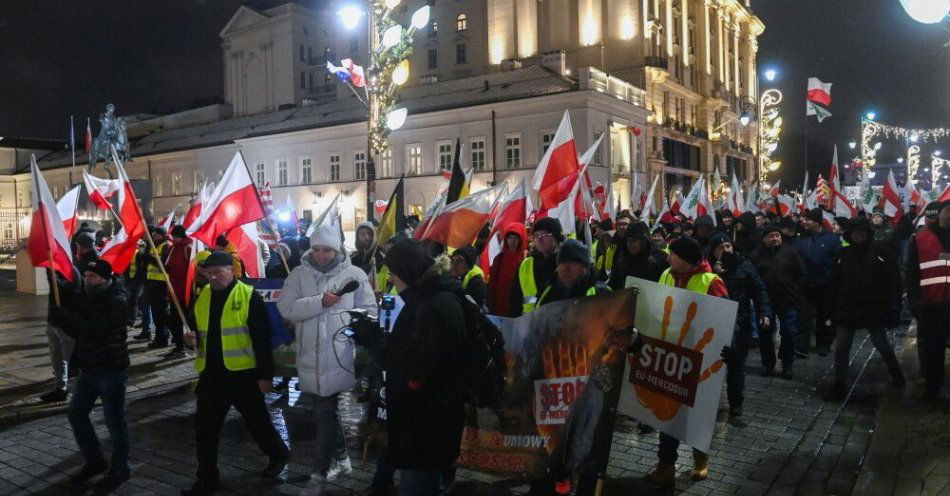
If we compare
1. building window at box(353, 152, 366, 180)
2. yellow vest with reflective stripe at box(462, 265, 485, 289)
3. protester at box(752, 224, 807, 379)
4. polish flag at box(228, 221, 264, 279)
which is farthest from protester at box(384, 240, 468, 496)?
building window at box(353, 152, 366, 180)

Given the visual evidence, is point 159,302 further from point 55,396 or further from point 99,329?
point 99,329

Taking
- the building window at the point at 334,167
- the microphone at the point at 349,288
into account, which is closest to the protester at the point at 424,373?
the microphone at the point at 349,288

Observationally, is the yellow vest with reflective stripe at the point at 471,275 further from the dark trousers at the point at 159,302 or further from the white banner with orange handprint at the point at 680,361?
the dark trousers at the point at 159,302

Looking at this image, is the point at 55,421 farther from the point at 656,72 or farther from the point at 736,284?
the point at 656,72

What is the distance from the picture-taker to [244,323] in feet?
16.9

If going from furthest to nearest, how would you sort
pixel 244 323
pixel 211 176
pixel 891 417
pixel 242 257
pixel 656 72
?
pixel 211 176, pixel 656 72, pixel 242 257, pixel 891 417, pixel 244 323

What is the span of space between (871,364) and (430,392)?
8000 millimetres

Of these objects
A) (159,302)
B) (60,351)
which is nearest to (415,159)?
(159,302)

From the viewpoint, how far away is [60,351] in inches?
309

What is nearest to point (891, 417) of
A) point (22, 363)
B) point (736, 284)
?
point (736, 284)

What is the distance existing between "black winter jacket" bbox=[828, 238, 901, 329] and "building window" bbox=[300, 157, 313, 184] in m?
45.0

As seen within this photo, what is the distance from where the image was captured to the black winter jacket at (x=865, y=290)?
7.60 metres

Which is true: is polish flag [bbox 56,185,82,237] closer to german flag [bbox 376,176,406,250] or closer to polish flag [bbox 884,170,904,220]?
german flag [bbox 376,176,406,250]

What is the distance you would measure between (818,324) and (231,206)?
8474mm
